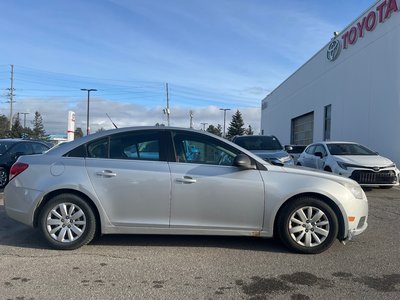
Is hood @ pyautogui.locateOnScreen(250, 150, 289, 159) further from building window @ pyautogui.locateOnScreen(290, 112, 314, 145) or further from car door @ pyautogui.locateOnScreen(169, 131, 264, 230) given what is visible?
building window @ pyautogui.locateOnScreen(290, 112, 314, 145)

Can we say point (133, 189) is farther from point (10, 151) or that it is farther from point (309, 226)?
point (10, 151)

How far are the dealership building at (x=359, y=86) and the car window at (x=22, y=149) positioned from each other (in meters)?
14.3

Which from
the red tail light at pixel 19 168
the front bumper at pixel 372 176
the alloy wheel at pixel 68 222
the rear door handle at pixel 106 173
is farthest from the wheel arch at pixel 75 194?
the front bumper at pixel 372 176

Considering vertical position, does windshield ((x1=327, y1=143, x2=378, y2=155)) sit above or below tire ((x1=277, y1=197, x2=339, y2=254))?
above

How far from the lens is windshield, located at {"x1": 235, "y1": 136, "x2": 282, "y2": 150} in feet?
46.2

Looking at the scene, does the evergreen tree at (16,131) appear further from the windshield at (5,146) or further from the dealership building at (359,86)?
the windshield at (5,146)

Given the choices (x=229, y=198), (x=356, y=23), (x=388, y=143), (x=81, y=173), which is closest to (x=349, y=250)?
(x=229, y=198)

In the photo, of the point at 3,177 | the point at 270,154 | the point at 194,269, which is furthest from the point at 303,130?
the point at 194,269

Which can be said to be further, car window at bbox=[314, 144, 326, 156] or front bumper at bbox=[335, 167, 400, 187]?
car window at bbox=[314, 144, 326, 156]

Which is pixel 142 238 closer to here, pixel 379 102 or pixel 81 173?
pixel 81 173

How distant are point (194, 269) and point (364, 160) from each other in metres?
8.53

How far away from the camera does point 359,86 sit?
23422 mm

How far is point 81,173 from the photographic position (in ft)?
18.6

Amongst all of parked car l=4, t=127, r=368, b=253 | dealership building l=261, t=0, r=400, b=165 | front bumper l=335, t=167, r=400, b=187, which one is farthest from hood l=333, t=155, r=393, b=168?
dealership building l=261, t=0, r=400, b=165
